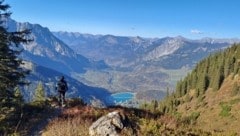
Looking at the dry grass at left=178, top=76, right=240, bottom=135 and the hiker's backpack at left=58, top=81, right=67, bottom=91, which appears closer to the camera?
the hiker's backpack at left=58, top=81, right=67, bottom=91

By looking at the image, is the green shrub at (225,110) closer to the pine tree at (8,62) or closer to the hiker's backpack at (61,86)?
the hiker's backpack at (61,86)

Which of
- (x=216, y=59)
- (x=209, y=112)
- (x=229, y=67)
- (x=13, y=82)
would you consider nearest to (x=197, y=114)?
(x=209, y=112)

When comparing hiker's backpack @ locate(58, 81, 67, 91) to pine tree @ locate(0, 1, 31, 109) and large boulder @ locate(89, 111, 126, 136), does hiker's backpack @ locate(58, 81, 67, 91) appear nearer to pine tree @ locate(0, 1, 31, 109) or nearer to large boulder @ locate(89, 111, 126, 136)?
pine tree @ locate(0, 1, 31, 109)

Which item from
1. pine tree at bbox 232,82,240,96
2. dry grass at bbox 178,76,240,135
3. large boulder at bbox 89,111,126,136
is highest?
large boulder at bbox 89,111,126,136

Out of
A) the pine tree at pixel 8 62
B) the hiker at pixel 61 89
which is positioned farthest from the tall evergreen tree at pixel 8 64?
the hiker at pixel 61 89

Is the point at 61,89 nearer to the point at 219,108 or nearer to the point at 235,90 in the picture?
the point at 219,108

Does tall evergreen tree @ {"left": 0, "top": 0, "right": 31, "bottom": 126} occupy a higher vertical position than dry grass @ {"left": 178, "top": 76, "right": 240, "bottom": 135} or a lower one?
higher

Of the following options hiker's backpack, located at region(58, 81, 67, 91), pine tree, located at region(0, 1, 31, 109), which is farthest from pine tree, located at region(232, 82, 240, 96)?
pine tree, located at region(0, 1, 31, 109)

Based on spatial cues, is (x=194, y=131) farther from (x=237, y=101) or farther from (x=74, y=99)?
(x=237, y=101)

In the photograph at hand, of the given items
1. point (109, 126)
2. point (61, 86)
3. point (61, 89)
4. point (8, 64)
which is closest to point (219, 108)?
point (61, 86)
